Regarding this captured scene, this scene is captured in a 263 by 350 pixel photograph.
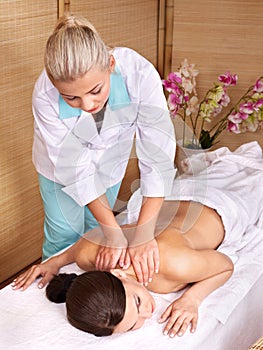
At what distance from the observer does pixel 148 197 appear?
7.19 feet

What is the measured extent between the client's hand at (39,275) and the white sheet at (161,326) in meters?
0.02

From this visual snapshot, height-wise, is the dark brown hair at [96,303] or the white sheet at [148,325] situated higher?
the dark brown hair at [96,303]

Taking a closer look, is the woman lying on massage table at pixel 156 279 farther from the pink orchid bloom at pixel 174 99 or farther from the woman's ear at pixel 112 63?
the pink orchid bloom at pixel 174 99

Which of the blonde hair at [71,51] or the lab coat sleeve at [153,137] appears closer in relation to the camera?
the blonde hair at [71,51]

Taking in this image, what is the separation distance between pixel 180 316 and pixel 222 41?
2163 mm

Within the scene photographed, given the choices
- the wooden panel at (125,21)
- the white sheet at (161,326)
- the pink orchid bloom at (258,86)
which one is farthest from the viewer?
the pink orchid bloom at (258,86)

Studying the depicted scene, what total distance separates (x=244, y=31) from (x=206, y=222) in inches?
64.6

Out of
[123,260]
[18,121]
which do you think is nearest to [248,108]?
[18,121]

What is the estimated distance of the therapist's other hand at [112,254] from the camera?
212 centimetres

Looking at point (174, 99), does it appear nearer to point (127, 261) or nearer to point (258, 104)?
point (258, 104)

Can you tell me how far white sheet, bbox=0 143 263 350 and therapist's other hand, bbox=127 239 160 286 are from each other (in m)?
A: 0.09

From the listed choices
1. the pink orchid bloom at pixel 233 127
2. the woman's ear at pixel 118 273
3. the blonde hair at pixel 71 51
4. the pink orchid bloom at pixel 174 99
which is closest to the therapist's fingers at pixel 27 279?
the woman's ear at pixel 118 273

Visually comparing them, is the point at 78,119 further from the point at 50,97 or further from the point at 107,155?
the point at 107,155

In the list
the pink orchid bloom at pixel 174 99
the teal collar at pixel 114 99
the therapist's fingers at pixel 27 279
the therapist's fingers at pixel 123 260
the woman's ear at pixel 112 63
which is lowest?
the therapist's fingers at pixel 27 279
